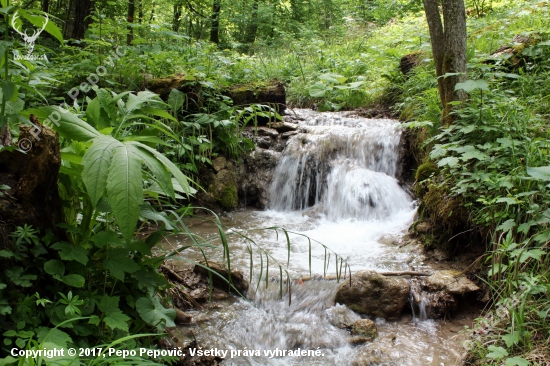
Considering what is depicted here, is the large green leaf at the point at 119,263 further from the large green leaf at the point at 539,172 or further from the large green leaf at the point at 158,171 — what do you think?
the large green leaf at the point at 539,172

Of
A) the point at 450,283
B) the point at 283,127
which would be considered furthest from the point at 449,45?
the point at 283,127

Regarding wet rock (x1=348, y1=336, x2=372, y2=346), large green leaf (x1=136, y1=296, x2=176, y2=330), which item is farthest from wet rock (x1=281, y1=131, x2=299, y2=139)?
large green leaf (x1=136, y1=296, x2=176, y2=330)

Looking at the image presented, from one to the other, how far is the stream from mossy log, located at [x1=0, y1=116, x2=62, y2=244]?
0.92 metres

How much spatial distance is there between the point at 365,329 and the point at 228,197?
3.46 metres

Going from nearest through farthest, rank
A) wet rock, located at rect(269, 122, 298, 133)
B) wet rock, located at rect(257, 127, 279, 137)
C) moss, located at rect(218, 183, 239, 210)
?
moss, located at rect(218, 183, 239, 210) < wet rock, located at rect(257, 127, 279, 137) < wet rock, located at rect(269, 122, 298, 133)

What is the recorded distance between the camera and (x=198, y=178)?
5.85 m

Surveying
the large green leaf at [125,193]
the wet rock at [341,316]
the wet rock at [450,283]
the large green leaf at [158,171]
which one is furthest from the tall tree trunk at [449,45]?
the large green leaf at [125,193]

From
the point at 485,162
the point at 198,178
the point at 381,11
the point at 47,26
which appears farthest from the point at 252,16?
the point at 47,26

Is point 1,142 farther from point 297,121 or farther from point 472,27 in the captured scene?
point 472,27

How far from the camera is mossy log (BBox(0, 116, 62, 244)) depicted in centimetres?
177

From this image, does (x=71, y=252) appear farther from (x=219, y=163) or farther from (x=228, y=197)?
(x=219, y=163)

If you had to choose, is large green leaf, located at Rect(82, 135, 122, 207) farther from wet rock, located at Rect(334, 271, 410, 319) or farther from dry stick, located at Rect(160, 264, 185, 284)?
wet rock, located at Rect(334, 271, 410, 319)

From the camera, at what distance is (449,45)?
4.46 meters

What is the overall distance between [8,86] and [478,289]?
358 centimetres
